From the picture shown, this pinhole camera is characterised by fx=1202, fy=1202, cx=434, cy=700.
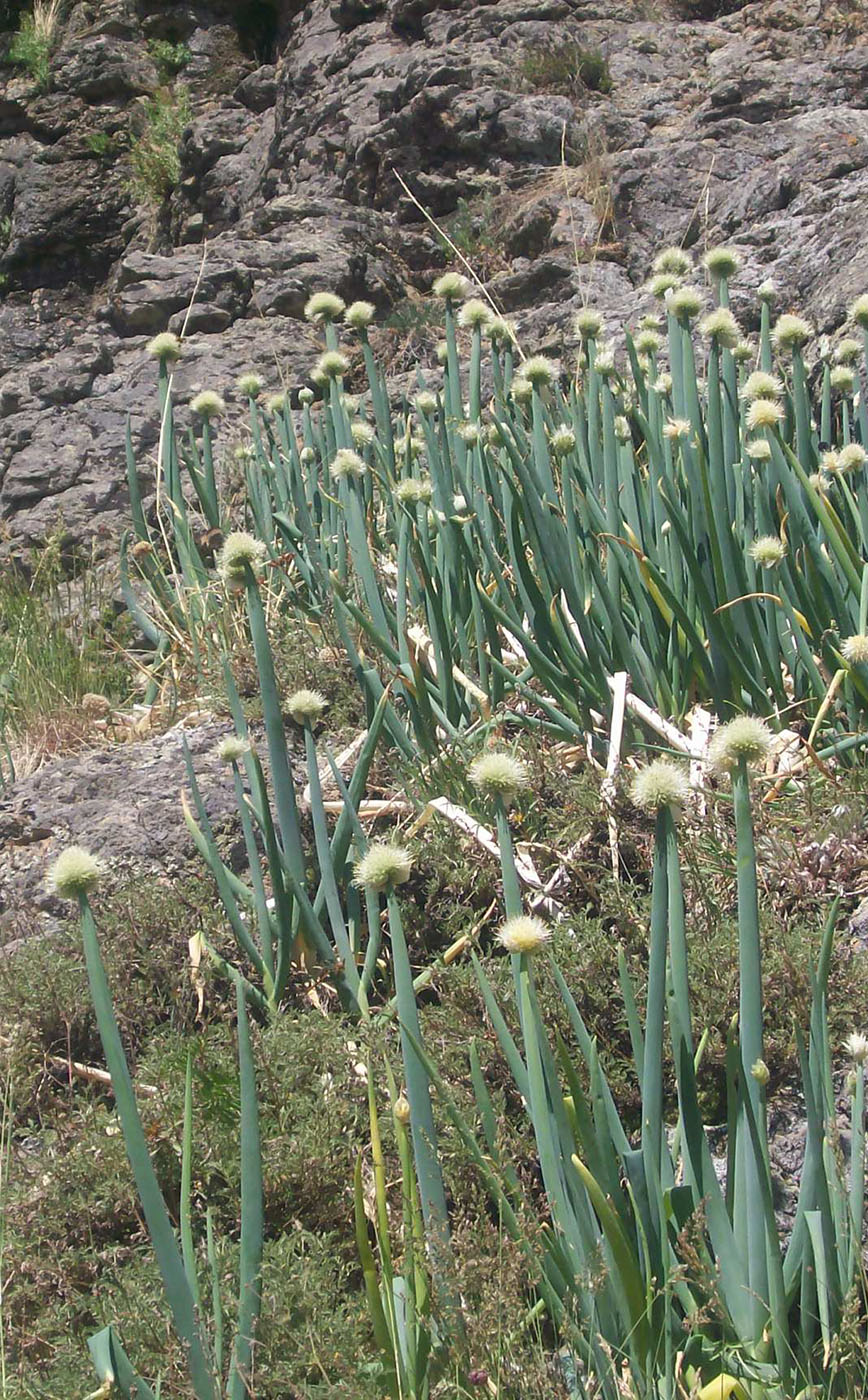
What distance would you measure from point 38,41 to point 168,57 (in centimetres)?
111

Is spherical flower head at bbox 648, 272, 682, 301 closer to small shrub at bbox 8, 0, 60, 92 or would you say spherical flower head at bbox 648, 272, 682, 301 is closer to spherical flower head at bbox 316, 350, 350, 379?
spherical flower head at bbox 316, 350, 350, 379

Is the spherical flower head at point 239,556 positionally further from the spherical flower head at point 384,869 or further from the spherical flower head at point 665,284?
the spherical flower head at point 665,284

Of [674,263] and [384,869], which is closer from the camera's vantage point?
[384,869]

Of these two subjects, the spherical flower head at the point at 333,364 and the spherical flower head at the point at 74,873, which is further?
the spherical flower head at the point at 333,364

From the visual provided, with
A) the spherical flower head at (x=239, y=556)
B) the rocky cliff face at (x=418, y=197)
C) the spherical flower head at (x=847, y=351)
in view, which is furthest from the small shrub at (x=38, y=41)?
the spherical flower head at (x=239, y=556)

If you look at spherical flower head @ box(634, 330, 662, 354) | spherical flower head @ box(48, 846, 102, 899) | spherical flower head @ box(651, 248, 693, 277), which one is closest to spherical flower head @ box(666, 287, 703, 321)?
spherical flower head @ box(651, 248, 693, 277)

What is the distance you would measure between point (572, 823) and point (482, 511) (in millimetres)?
856

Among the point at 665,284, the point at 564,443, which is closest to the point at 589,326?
the point at 665,284

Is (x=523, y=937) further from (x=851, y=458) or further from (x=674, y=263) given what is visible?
(x=674, y=263)

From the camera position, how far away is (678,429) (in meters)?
2.61

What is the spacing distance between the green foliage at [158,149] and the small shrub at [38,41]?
99 centimetres

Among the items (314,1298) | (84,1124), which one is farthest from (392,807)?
(314,1298)

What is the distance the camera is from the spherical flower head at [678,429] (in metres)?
2.50

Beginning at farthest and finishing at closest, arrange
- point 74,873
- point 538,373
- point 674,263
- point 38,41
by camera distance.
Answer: point 38,41, point 674,263, point 538,373, point 74,873
